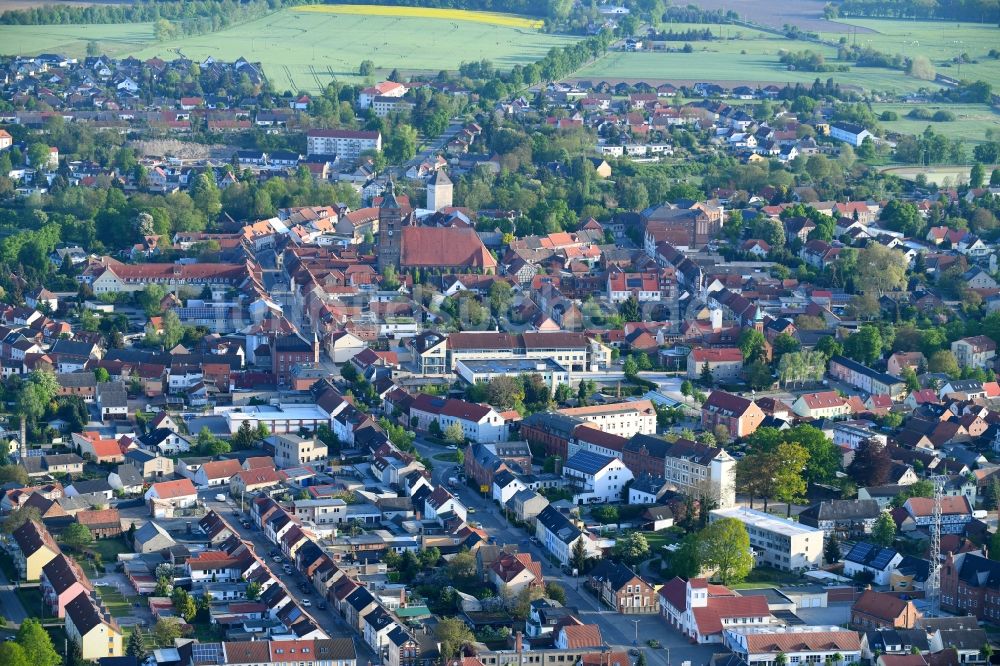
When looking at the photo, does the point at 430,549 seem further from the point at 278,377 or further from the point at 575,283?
the point at 575,283

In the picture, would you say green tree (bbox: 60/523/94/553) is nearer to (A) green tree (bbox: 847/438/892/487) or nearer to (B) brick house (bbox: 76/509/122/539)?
(B) brick house (bbox: 76/509/122/539)

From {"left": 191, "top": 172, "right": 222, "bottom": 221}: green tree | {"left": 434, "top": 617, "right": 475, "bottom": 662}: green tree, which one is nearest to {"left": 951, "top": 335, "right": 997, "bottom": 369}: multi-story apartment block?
{"left": 434, "top": 617, "right": 475, "bottom": 662}: green tree

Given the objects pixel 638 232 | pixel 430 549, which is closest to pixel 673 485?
pixel 430 549

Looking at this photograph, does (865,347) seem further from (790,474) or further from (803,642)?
(803,642)

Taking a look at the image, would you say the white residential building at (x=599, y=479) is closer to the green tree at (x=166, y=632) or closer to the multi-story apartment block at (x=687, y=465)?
the multi-story apartment block at (x=687, y=465)

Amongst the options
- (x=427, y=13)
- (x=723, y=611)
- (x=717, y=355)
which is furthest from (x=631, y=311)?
(x=427, y=13)

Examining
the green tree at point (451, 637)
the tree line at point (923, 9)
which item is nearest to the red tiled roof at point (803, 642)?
the green tree at point (451, 637)

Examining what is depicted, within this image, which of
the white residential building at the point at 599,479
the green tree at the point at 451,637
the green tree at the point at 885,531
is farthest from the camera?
the white residential building at the point at 599,479
